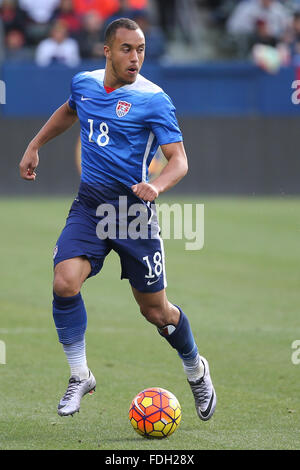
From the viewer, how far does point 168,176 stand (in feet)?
17.8

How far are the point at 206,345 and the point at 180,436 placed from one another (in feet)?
8.99

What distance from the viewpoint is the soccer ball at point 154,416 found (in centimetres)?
545

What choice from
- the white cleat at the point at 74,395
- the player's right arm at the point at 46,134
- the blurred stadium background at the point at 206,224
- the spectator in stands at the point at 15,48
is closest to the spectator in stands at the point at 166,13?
the blurred stadium background at the point at 206,224

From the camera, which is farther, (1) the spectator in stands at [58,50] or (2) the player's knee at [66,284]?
(1) the spectator in stands at [58,50]

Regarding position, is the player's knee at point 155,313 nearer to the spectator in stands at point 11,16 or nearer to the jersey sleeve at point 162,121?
the jersey sleeve at point 162,121

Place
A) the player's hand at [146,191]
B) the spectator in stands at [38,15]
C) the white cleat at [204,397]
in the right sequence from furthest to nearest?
the spectator in stands at [38,15], the white cleat at [204,397], the player's hand at [146,191]

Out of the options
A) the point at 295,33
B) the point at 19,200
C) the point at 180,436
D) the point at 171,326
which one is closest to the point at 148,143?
the point at 171,326

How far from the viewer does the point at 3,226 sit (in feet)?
50.4

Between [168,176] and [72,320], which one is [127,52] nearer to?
[168,176]

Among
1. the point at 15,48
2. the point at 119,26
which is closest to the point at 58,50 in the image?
the point at 15,48

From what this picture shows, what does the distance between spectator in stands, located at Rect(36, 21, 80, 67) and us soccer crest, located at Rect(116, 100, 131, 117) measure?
45.2ft

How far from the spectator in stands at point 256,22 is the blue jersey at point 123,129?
50.7 feet

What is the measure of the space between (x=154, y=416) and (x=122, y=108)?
71.6 inches

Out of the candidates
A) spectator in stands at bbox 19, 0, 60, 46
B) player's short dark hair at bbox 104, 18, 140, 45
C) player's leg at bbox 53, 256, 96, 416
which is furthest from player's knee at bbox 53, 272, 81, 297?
spectator in stands at bbox 19, 0, 60, 46
